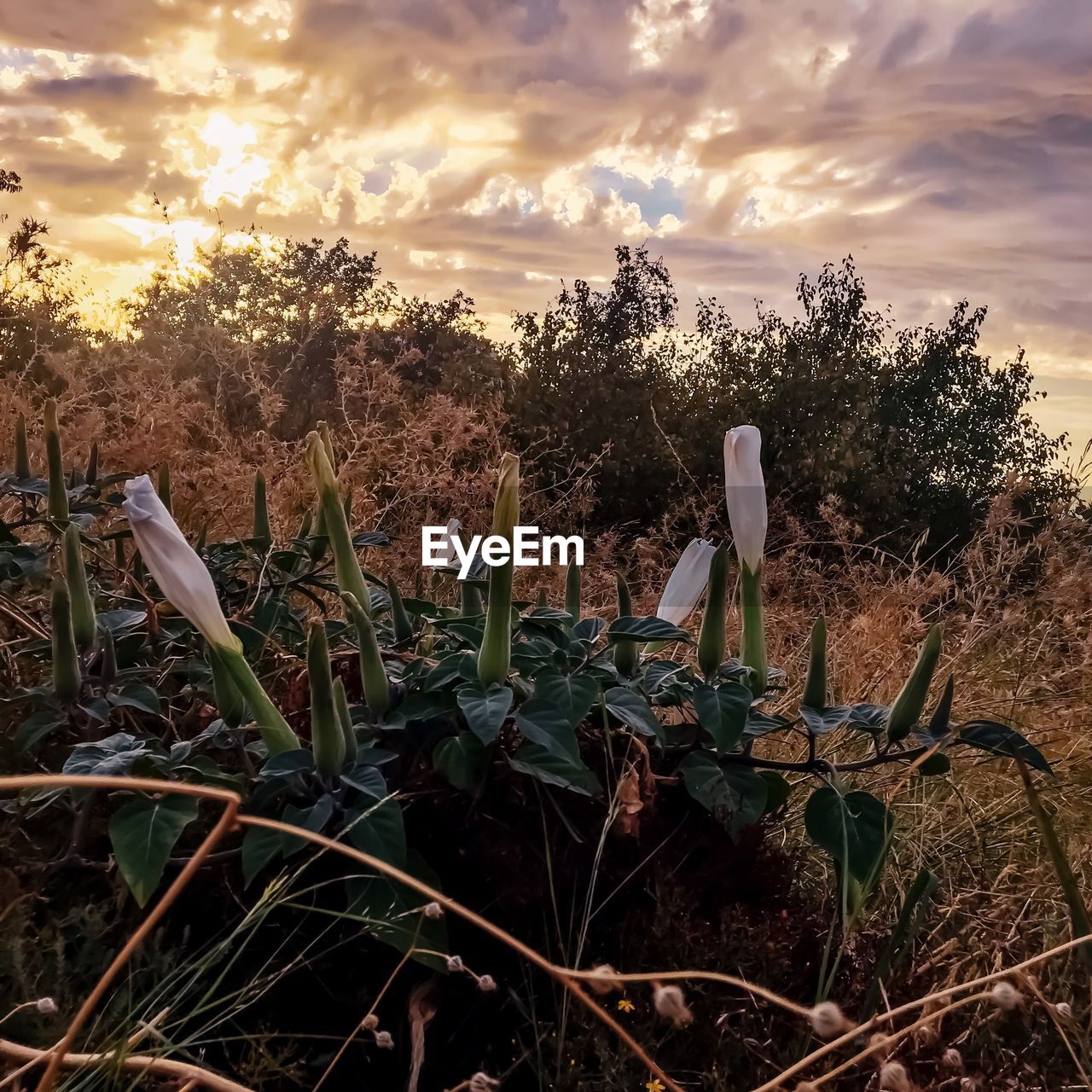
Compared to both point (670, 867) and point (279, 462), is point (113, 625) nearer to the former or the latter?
point (670, 867)

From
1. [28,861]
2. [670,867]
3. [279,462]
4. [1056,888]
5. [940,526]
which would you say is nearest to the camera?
[28,861]

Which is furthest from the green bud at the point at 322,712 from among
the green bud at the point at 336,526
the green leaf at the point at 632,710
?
the green leaf at the point at 632,710

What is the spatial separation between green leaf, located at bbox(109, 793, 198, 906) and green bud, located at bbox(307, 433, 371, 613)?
0.39 m

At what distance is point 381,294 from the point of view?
9.73 metres

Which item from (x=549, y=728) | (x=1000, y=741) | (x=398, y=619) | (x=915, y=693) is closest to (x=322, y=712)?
(x=549, y=728)

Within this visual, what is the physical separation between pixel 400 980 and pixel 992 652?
3.07 metres

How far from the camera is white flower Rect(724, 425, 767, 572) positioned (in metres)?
1.57

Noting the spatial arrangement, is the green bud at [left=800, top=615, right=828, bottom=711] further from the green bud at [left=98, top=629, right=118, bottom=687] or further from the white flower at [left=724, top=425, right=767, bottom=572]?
the green bud at [left=98, top=629, right=118, bottom=687]

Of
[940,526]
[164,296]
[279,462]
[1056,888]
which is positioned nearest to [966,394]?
[940,526]

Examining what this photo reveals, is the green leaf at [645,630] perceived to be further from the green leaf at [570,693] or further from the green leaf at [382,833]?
the green leaf at [382,833]

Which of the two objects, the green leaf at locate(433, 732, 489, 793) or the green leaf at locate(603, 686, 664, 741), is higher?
the green leaf at locate(603, 686, 664, 741)

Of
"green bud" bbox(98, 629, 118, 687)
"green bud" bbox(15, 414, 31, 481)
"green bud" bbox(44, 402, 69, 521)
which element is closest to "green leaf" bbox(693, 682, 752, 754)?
"green bud" bbox(98, 629, 118, 687)

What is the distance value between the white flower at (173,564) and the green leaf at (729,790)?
2.12 feet

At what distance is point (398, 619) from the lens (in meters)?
1.61
